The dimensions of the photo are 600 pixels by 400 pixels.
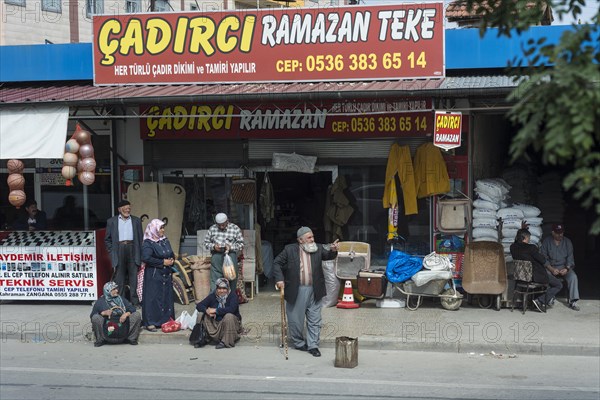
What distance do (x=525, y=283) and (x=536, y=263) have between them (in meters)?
0.36

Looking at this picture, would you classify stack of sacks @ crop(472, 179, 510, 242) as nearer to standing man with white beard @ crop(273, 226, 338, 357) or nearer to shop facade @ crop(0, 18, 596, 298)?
shop facade @ crop(0, 18, 596, 298)

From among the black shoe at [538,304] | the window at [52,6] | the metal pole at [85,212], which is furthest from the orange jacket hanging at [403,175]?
the window at [52,6]

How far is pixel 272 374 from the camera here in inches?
368

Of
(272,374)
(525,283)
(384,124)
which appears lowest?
(272,374)

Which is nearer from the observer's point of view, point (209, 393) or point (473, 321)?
point (209, 393)

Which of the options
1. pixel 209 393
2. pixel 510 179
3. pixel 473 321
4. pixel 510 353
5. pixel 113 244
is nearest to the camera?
pixel 209 393

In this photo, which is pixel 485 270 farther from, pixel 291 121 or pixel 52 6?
pixel 52 6

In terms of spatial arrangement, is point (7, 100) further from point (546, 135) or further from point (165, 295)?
point (546, 135)

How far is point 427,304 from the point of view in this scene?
1303 cm

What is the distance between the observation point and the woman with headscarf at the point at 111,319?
10.9 metres

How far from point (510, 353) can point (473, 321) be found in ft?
4.61

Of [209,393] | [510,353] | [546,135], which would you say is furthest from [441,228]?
[546,135]

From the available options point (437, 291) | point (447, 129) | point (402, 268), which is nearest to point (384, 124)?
point (447, 129)

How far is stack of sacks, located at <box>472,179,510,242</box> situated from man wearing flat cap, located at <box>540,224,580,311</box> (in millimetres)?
875
